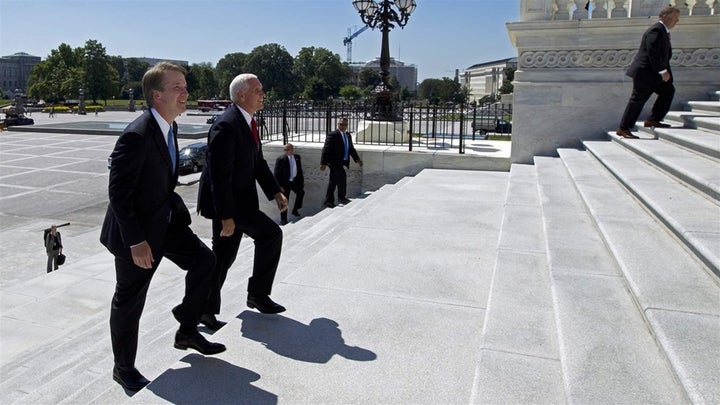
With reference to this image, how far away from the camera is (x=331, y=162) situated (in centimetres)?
1018

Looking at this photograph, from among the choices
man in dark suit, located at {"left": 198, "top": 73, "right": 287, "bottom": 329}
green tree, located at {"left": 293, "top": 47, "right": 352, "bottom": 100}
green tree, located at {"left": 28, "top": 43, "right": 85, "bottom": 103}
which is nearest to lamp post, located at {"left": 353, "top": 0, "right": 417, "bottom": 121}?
man in dark suit, located at {"left": 198, "top": 73, "right": 287, "bottom": 329}

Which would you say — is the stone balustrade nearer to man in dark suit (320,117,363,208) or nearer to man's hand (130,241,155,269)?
man in dark suit (320,117,363,208)

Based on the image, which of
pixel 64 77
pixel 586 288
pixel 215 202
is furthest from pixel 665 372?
pixel 64 77

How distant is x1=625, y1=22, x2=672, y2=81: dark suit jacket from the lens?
7.02 m

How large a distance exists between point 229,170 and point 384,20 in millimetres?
11323

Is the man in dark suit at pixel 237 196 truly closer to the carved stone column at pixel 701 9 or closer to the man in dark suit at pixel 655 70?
the man in dark suit at pixel 655 70

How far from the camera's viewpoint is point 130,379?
9.70 feet

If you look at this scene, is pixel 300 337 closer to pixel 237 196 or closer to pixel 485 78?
pixel 237 196

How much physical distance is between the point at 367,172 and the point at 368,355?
8117 mm

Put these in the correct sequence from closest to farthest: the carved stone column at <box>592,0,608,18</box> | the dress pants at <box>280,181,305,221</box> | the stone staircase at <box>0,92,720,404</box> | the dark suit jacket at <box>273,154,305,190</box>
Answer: the stone staircase at <box>0,92,720,404</box>
the carved stone column at <box>592,0,608,18</box>
the dark suit jacket at <box>273,154,305,190</box>
the dress pants at <box>280,181,305,221</box>

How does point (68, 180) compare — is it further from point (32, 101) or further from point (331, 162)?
point (32, 101)

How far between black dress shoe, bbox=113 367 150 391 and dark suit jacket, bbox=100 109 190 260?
66 centimetres

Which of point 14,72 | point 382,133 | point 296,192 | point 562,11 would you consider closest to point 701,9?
point 562,11

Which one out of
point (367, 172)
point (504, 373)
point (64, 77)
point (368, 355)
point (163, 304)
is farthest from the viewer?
point (64, 77)
